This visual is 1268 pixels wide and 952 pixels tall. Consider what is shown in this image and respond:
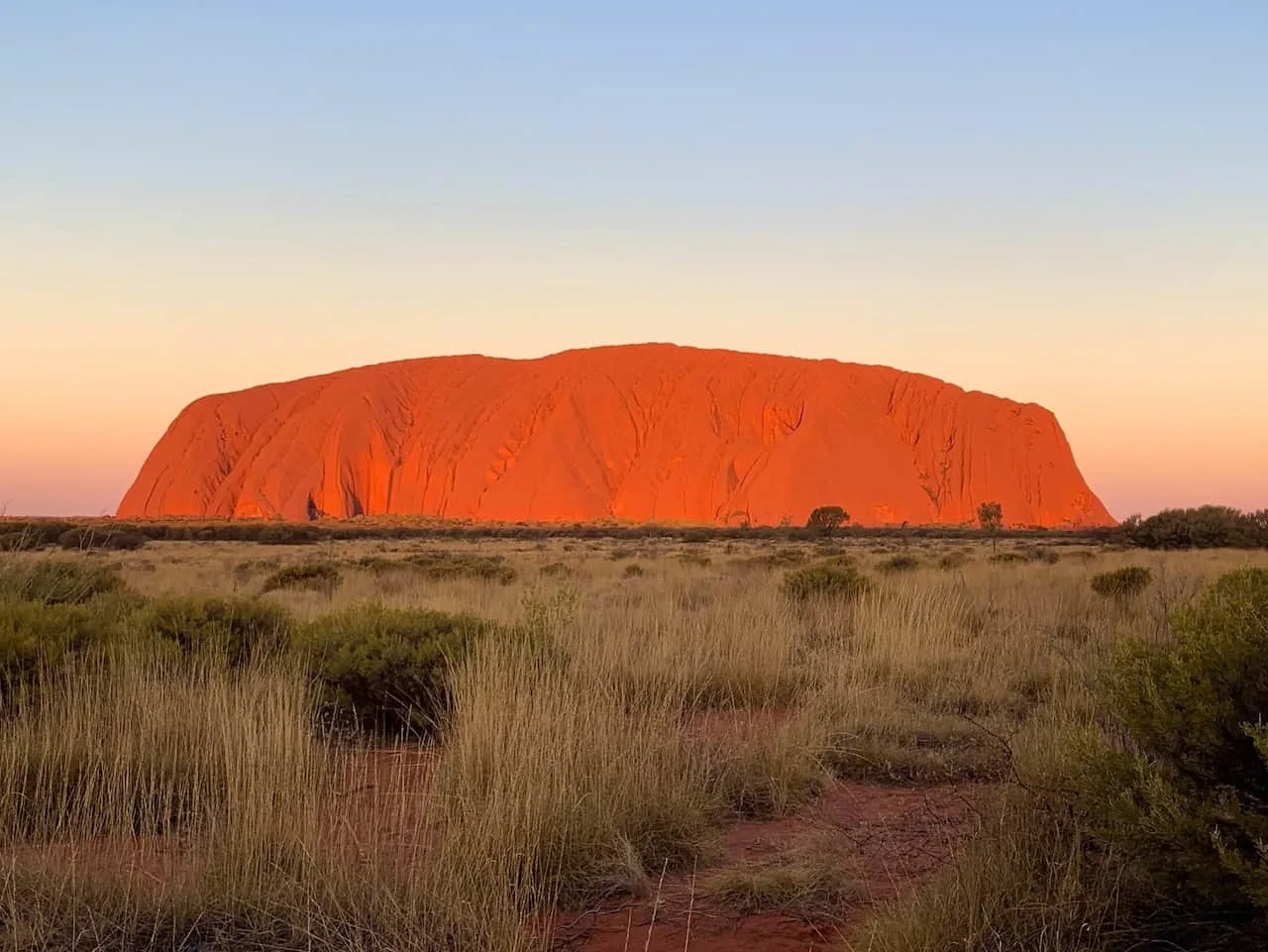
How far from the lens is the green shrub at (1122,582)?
44.7 ft

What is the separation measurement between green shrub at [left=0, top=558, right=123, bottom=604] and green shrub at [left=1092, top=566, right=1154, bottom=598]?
41.0ft

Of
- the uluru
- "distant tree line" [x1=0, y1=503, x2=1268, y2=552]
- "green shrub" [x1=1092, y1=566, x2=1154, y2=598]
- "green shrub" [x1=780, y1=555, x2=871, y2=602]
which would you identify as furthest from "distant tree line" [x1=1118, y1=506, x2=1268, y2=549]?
the uluru

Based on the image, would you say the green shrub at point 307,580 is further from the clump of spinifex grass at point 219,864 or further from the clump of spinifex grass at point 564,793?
the clump of spinifex grass at point 564,793

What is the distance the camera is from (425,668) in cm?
674

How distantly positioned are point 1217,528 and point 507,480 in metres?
62.8

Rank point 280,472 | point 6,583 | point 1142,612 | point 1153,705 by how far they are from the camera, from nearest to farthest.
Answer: point 1153,705
point 6,583
point 1142,612
point 280,472

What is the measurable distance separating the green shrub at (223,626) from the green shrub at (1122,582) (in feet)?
36.2

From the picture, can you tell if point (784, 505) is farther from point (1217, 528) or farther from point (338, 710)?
point (338, 710)

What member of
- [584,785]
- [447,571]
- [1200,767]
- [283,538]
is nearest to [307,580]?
[447,571]

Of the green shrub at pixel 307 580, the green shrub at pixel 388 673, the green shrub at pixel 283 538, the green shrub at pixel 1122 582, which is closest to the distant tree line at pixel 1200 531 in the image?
the green shrub at pixel 1122 582

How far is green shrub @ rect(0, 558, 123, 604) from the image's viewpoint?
8055 millimetres

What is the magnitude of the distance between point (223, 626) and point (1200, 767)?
21.9 ft

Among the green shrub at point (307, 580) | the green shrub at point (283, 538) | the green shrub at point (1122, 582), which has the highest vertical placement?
the green shrub at point (1122, 582)

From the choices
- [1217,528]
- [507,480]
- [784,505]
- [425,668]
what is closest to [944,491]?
[784,505]
